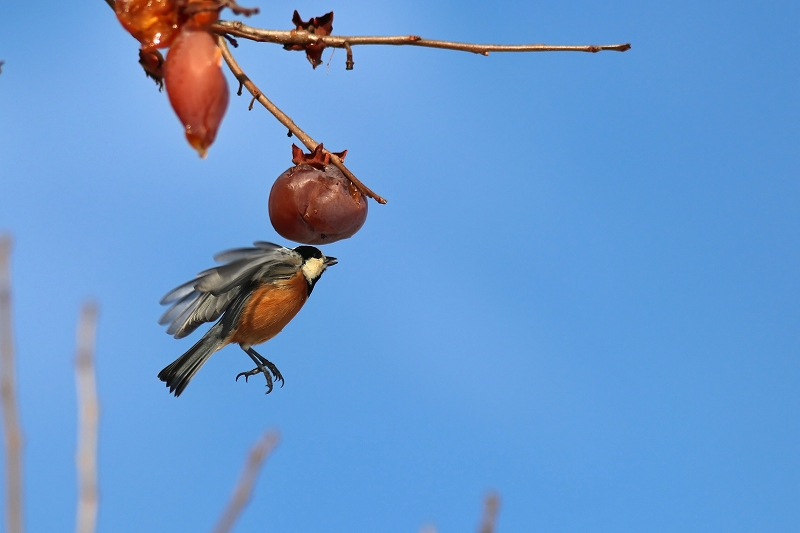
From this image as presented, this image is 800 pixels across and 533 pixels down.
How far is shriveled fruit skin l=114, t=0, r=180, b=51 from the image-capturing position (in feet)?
6.81

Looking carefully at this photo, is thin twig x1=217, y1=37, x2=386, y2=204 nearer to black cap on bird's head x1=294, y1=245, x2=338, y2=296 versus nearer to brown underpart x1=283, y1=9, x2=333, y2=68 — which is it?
brown underpart x1=283, y1=9, x2=333, y2=68

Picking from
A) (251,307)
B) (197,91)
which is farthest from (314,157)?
(251,307)

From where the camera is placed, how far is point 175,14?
6.72 ft

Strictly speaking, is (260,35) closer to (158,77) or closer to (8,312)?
(158,77)

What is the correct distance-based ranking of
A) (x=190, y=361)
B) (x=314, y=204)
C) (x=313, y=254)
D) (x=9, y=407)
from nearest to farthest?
(x=9, y=407), (x=314, y=204), (x=190, y=361), (x=313, y=254)

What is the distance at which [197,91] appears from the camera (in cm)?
188

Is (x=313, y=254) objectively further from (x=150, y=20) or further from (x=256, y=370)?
(x=150, y=20)

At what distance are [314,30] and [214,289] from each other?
116 centimetres

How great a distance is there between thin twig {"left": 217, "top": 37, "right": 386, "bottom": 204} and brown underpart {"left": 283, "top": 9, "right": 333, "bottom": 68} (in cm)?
16

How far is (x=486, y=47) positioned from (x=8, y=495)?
5.11 feet

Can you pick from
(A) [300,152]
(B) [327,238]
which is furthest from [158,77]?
(B) [327,238]

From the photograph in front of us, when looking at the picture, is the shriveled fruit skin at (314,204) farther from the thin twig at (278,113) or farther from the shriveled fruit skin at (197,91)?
the shriveled fruit skin at (197,91)

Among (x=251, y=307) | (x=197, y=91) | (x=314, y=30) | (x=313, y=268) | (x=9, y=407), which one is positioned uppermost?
(x=313, y=268)

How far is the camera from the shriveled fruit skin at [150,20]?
207 centimetres
